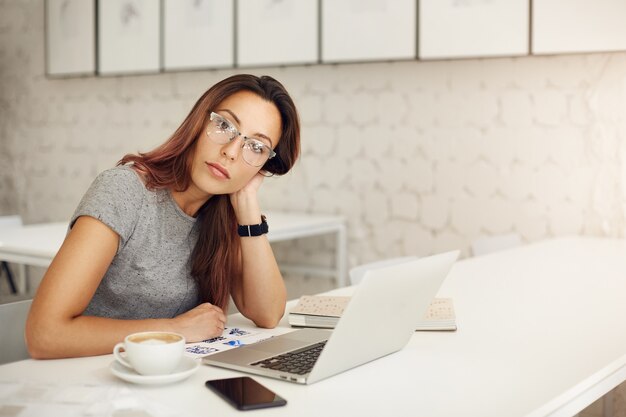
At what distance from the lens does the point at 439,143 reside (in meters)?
3.30

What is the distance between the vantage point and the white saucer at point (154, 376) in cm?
108

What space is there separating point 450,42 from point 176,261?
194 cm

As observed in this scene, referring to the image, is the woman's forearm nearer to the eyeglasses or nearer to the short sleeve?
the short sleeve

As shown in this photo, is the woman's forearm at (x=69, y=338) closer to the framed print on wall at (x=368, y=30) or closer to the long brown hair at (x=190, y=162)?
the long brown hair at (x=190, y=162)

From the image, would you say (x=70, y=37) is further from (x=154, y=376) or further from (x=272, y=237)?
(x=154, y=376)

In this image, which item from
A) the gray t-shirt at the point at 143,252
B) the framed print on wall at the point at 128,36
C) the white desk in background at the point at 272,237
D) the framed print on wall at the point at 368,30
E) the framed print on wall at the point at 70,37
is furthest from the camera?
the framed print on wall at the point at 70,37

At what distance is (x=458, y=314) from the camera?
1.65 metres

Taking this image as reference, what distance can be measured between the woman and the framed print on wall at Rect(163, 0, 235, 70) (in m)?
2.23

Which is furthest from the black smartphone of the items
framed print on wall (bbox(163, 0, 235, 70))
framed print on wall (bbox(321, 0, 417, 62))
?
framed print on wall (bbox(163, 0, 235, 70))

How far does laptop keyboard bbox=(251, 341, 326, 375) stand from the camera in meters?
1.18

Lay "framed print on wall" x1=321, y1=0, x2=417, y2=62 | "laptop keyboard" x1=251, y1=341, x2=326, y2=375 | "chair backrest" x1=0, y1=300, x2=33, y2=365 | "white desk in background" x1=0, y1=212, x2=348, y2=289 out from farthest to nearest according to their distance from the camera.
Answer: "framed print on wall" x1=321, y1=0, x2=417, y2=62 < "white desk in background" x1=0, y1=212, x2=348, y2=289 < "chair backrest" x1=0, y1=300, x2=33, y2=365 < "laptop keyboard" x1=251, y1=341, x2=326, y2=375

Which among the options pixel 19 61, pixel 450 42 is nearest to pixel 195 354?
pixel 450 42

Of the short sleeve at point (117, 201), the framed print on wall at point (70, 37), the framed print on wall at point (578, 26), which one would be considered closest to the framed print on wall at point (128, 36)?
the framed print on wall at point (70, 37)

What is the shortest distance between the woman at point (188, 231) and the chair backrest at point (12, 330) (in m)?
0.14
